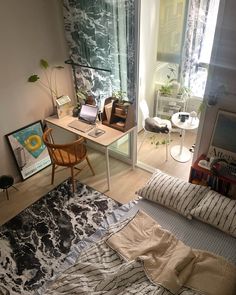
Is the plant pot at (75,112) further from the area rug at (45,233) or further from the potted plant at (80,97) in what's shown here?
the area rug at (45,233)

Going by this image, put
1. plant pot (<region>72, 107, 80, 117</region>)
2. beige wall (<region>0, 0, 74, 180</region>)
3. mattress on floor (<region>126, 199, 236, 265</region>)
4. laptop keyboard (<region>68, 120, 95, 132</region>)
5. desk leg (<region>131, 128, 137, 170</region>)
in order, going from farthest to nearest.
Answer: plant pot (<region>72, 107, 80, 117</region>) < desk leg (<region>131, 128, 137, 170</region>) < laptop keyboard (<region>68, 120, 95, 132</region>) < beige wall (<region>0, 0, 74, 180</region>) < mattress on floor (<region>126, 199, 236, 265</region>)

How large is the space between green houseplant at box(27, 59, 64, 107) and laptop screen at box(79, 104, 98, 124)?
46cm

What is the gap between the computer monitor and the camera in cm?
233

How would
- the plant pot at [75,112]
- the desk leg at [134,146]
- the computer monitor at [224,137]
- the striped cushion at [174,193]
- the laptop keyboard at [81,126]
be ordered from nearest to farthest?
the striped cushion at [174,193]
the computer monitor at [224,137]
the laptop keyboard at [81,126]
the desk leg at [134,146]
the plant pot at [75,112]

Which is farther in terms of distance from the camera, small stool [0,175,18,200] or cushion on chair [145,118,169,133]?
cushion on chair [145,118,169,133]

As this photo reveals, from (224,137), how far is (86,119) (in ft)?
5.12

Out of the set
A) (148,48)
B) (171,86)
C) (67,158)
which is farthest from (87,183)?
(148,48)

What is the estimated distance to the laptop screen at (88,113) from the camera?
10.1 feet

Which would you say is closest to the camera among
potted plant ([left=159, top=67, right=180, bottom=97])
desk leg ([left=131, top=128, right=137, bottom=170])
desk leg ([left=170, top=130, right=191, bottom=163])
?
desk leg ([left=131, top=128, right=137, bottom=170])

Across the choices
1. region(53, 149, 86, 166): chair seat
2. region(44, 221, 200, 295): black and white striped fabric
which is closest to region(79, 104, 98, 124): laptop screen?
region(53, 149, 86, 166): chair seat

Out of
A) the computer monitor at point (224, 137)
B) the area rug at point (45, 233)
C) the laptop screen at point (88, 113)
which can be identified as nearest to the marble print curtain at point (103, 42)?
the laptop screen at point (88, 113)

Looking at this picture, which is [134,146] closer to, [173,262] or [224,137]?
[224,137]

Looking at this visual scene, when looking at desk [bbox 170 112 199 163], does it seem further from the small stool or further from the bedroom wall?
the small stool

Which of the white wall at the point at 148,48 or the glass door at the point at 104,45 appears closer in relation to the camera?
the glass door at the point at 104,45
